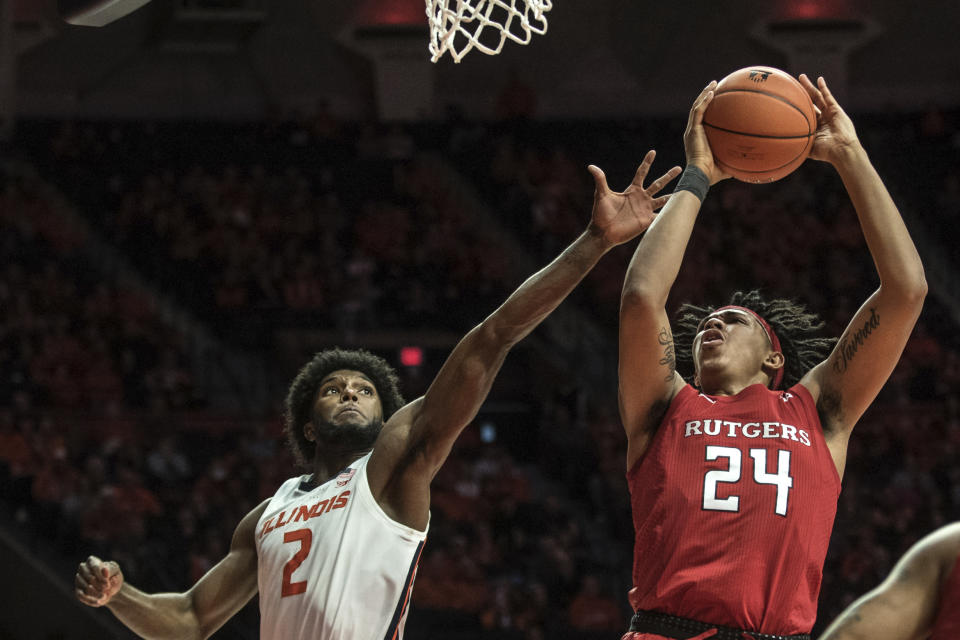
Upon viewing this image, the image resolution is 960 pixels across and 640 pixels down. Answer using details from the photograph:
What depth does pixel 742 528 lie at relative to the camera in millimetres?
3186

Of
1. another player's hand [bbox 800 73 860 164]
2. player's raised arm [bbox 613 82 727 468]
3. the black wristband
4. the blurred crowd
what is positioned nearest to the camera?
player's raised arm [bbox 613 82 727 468]

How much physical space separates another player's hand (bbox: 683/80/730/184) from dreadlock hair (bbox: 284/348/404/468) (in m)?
1.41

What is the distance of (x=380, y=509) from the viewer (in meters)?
3.71

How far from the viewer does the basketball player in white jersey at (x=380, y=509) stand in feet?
11.7

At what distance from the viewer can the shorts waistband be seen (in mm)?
3100

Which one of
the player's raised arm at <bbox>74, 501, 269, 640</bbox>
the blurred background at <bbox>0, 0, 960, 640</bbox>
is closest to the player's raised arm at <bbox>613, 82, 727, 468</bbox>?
the player's raised arm at <bbox>74, 501, 269, 640</bbox>

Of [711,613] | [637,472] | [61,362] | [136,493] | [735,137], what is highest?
[735,137]

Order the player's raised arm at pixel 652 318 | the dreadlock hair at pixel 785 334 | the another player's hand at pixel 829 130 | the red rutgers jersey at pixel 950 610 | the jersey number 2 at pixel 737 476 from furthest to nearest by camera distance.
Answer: the dreadlock hair at pixel 785 334
the another player's hand at pixel 829 130
the player's raised arm at pixel 652 318
the jersey number 2 at pixel 737 476
the red rutgers jersey at pixel 950 610

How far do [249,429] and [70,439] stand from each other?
1474 millimetres

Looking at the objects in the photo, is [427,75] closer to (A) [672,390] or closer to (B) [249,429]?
(B) [249,429]

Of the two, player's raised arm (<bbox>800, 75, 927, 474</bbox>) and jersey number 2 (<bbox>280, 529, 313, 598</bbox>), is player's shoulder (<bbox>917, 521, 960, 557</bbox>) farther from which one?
jersey number 2 (<bbox>280, 529, 313, 598</bbox>)

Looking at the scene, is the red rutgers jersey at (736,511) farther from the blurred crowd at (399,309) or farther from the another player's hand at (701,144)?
the blurred crowd at (399,309)

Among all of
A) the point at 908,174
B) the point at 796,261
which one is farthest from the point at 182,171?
the point at 908,174

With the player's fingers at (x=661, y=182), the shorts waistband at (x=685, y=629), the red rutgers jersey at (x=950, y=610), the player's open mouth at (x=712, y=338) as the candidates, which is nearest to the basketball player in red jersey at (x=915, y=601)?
the red rutgers jersey at (x=950, y=610)
